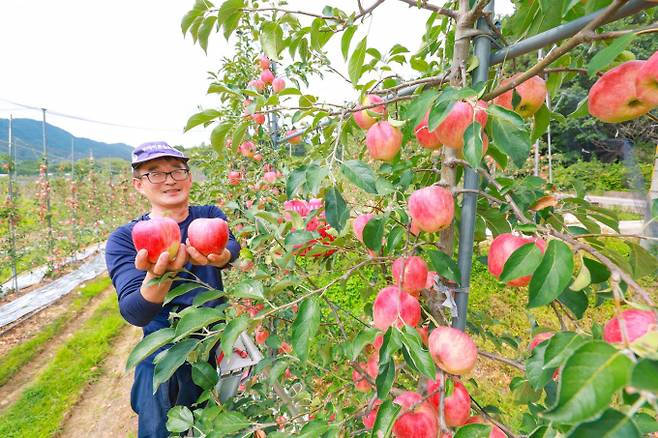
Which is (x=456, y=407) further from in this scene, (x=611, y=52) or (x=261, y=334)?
(x=261, y=334)

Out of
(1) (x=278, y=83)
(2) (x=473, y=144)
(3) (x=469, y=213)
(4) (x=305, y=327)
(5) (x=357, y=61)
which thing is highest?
(1) (x=278, y=83)

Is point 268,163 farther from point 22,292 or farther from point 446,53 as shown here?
point 22,292

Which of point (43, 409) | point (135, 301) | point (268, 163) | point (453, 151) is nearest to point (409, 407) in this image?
point (453, 151)

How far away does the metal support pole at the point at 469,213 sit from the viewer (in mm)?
746

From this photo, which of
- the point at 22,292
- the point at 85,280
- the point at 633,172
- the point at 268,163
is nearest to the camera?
the point at 268,163

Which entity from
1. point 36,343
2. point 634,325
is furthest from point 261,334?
point 36,343

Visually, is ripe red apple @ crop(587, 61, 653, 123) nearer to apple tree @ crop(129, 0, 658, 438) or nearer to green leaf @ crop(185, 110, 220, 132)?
apple tree @ crop(129, 0, 658, 438)

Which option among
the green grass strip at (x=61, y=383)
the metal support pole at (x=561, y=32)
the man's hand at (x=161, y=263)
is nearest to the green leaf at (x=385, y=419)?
the man's hand at (x=161, y=263)

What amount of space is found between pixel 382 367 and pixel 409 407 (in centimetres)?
14

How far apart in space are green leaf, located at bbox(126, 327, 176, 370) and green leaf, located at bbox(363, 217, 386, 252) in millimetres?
437

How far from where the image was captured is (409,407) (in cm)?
74

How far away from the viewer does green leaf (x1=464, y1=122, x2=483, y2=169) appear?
0.59 metres

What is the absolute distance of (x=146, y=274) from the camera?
1158mm

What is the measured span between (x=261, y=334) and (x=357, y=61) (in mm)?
1348
